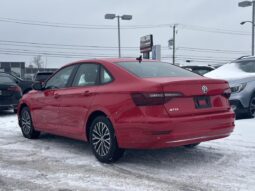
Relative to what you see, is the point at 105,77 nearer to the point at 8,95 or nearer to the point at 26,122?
the point at 26,122

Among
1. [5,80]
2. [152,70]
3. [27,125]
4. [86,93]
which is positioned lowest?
[27,125]

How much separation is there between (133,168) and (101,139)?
2.18 feet

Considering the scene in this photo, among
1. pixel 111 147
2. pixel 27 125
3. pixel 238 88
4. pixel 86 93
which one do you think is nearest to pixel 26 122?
pixel 27 125

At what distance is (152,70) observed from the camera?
6.20 m

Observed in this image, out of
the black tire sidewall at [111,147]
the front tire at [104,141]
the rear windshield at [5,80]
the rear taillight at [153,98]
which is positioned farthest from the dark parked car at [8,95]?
the rear taillight at [153,98]

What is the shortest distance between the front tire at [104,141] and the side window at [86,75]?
2.22ft

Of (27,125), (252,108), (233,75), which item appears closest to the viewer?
(27,125)

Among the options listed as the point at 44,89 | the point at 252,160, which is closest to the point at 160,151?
the point at 252,160

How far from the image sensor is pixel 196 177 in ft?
16.9

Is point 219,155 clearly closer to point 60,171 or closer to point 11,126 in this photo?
point 60,171

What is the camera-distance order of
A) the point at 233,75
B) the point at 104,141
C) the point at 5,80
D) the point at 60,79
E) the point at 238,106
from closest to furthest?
the point at 104,141 < the point at 60,79 < the point at 238,106 < the point at 233,75 < the point at 5,80

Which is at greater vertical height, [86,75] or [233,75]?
[86,75]

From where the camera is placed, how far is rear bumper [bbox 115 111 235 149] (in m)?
5.25

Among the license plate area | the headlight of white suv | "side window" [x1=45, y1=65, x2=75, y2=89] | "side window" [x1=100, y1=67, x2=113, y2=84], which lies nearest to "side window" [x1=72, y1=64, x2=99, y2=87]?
"side window" [x1=100, y1=67, x2=113, y2=84]
